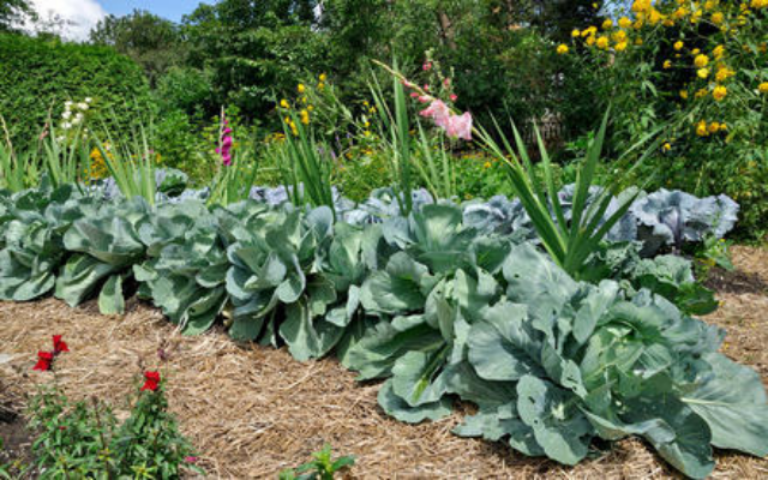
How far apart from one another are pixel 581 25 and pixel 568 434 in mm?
14060

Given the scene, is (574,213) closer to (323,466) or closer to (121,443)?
(323,466)

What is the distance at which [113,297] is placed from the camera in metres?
2.59

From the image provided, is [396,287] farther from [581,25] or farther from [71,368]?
[581,25]

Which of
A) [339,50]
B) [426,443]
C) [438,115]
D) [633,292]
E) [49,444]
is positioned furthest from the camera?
[339,50]

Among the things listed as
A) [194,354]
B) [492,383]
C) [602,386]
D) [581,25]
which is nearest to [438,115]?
[492,383]

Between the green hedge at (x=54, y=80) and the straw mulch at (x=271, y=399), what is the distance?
6819mm

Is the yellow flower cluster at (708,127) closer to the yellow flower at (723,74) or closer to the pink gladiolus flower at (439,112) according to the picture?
the yellow flower at (723,74)

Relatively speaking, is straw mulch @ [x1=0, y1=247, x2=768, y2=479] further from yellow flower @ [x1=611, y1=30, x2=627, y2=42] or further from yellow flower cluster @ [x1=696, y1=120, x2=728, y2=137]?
yellow flower @ [x1=611, y1=30, x2=627, y2=42]

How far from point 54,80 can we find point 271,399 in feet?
30.5

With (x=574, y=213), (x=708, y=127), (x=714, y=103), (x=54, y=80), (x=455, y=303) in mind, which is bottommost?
(x=455, y=303)

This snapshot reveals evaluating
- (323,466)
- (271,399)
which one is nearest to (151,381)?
(323,466)

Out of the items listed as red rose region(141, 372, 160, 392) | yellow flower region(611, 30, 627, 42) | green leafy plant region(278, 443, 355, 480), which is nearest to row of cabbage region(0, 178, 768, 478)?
green leafy plant region(278, 443, 355, 480)

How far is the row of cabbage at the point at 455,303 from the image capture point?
1.43 metres

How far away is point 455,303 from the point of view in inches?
67.1
